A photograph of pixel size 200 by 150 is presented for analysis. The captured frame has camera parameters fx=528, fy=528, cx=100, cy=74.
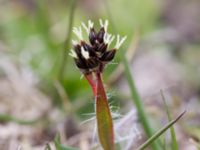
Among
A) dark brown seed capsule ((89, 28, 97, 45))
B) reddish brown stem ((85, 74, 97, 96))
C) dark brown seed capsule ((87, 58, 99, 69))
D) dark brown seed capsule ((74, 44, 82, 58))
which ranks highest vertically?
dark brown seed capsule ((89, 28, 97, 45))

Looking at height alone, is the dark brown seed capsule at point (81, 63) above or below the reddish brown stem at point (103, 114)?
above

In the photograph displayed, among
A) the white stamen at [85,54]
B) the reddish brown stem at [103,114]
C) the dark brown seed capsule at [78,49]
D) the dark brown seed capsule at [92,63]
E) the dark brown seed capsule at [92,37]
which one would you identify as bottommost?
the reddish brown stem at [103,114]

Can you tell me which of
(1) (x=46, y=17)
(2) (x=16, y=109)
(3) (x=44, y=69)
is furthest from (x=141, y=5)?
(2) (x=16, y=109)

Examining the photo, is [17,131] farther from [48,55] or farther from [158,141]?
[48,55]

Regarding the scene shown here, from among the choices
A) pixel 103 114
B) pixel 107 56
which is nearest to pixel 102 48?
pixel 107 56

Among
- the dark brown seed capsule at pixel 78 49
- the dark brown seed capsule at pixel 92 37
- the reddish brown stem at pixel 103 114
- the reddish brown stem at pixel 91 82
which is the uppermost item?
the dark brown seed capsule at pixel 92 37

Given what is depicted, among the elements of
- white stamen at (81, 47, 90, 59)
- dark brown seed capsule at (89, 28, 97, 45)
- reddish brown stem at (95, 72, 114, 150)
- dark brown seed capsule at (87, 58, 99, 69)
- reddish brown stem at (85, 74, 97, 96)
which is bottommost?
reddish brown stem at (95, 72, 114, 150)

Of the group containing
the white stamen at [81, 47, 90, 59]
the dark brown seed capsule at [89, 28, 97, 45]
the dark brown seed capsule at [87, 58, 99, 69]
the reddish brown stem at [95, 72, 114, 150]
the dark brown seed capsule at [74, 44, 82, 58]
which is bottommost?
the reddish brown stem at [95, 72, 114, 150]

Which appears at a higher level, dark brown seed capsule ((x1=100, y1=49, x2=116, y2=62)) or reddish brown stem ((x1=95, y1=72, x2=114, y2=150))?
dark brown seed capsule ((x1=100, y1=49, x2=116, y2=62))

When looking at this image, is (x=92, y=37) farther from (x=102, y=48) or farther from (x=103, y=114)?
(x=103, y=114)
